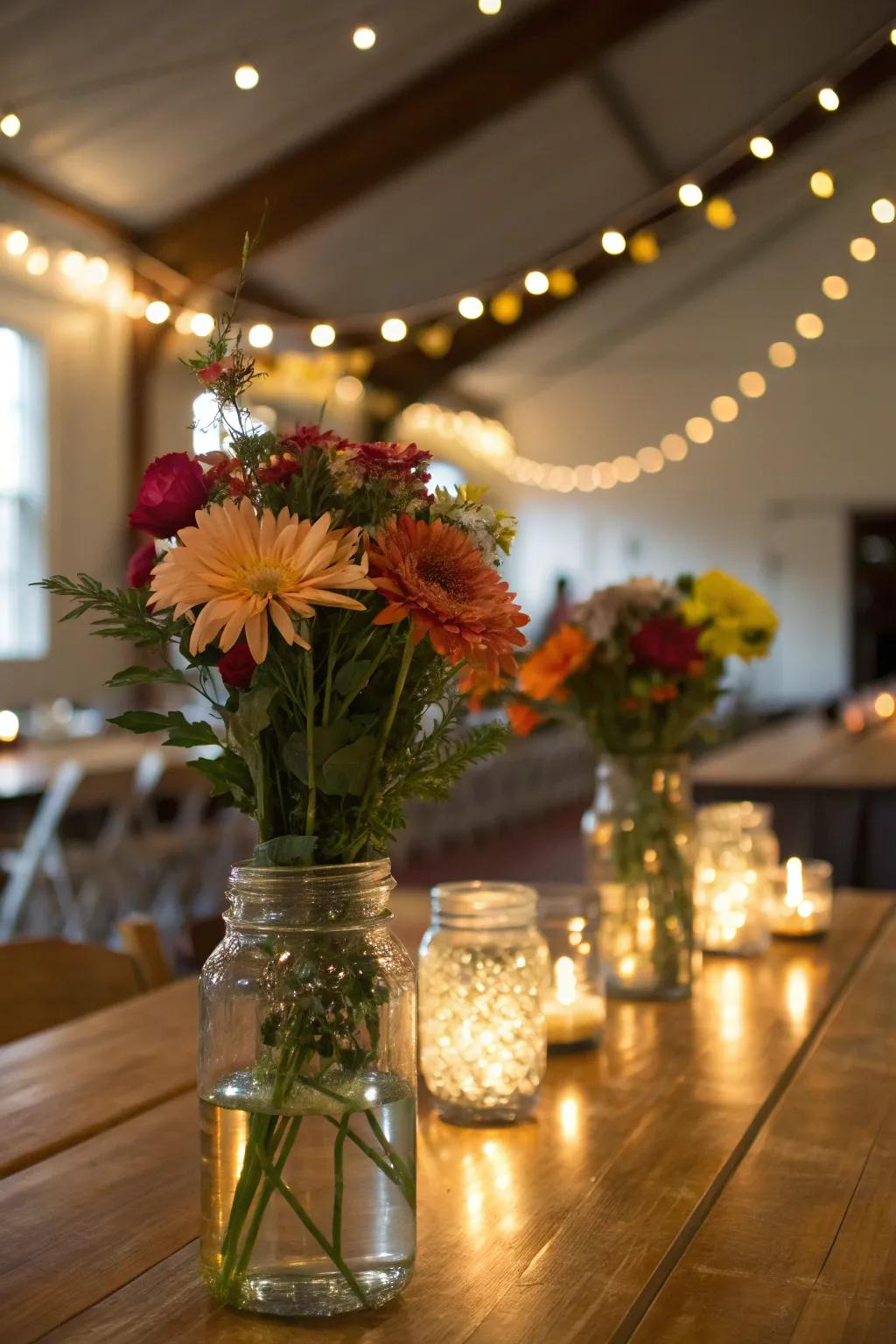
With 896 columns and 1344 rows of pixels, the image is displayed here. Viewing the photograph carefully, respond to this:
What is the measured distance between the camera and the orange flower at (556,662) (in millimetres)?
1684

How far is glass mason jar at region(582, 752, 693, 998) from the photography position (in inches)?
66.4

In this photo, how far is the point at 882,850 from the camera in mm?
4414

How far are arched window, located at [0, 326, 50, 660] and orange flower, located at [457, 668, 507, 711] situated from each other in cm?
642

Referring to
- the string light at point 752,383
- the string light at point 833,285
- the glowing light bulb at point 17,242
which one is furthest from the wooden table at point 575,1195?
the string light at point 752,383

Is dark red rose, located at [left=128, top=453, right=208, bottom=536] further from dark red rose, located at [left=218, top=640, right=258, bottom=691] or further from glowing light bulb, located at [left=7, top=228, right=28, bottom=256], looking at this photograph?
glowing light bulb, located at [left=7, top=228, right=28, bottom=256]

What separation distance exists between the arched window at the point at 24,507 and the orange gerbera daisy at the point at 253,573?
7.08 meters

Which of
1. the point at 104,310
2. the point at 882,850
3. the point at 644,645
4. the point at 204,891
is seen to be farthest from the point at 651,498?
the point at 644,645

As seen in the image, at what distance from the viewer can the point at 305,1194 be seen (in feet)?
2.84

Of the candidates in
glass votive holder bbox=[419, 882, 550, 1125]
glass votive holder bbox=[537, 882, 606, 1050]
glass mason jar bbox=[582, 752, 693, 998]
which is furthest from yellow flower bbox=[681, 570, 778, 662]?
glass votive holder bbox=[419, 882, 550, 1125]

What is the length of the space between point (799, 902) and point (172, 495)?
1.41 m

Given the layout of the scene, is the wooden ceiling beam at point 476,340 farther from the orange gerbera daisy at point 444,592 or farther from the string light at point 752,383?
the orange gerbera daisy at point 444,592

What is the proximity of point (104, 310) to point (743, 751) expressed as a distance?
4.69m

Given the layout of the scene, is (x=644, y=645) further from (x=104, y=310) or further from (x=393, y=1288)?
(x=104, y=310)

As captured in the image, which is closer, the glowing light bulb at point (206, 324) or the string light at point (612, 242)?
the glowing light bulb at point (206, 324)
